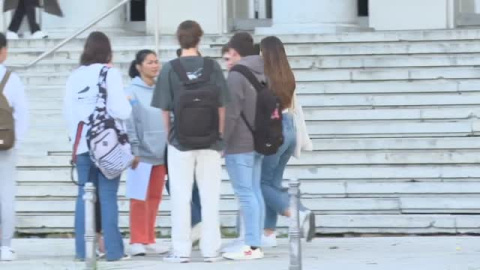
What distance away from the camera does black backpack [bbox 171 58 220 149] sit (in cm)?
1139

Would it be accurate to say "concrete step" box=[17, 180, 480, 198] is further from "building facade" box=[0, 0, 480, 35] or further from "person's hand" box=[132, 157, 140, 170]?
"building facade" box=[0, 0, 480, 35]

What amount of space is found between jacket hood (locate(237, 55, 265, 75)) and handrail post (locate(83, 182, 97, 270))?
5.90 ft

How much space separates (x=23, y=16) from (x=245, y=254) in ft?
33.6

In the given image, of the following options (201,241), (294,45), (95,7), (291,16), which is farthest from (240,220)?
(95,7)

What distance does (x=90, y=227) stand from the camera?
10781 millimetres

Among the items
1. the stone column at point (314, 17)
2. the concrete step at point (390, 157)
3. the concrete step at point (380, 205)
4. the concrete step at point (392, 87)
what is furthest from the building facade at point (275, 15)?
the concrete step at point (380, 205)

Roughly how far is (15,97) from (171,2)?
1029 centimetres

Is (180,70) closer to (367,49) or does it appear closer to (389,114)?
(389,114)

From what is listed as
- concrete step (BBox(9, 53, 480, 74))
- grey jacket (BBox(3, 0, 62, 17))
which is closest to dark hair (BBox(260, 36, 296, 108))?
concrete step (BBox(9, 53, 480, 74))

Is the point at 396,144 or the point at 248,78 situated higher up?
the point at 248,78

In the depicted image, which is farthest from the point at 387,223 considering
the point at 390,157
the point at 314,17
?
the point at 314,17

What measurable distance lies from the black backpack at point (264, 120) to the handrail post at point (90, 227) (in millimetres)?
1536

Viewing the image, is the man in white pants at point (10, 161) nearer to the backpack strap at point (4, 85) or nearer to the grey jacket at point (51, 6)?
the backpack strap at point (4, 85)

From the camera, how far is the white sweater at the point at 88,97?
11.6 metres
